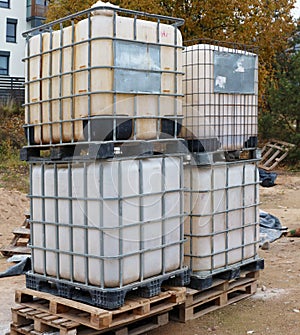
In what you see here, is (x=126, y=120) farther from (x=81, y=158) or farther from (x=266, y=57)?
(x=266, y=57)

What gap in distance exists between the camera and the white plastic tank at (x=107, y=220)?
5.00 metres

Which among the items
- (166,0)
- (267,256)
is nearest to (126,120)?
(267,256)

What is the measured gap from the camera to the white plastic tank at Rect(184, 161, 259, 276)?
20.3ft

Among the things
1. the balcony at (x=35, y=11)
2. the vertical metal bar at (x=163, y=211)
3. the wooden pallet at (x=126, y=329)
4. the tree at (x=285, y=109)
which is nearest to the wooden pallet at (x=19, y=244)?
the wooden pallet at (x=126, y=329)

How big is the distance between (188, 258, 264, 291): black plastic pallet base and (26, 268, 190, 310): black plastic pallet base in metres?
0.32

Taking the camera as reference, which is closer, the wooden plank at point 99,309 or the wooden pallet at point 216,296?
the wooden plank at point 99,309

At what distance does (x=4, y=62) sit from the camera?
32.9 metres

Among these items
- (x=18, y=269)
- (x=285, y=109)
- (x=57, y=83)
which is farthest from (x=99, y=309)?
(x=285, y=109)

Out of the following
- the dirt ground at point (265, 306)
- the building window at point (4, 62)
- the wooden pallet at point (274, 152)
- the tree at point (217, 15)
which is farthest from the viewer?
the building window at point (4, 62)

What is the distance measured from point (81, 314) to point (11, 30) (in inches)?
1204

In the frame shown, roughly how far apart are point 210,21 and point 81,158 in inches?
615

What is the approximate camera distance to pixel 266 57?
21.7m

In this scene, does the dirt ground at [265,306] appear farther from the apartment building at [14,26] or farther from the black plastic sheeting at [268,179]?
the apartment building at [14,26]

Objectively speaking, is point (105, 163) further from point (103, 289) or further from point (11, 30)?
point (11, 30)
